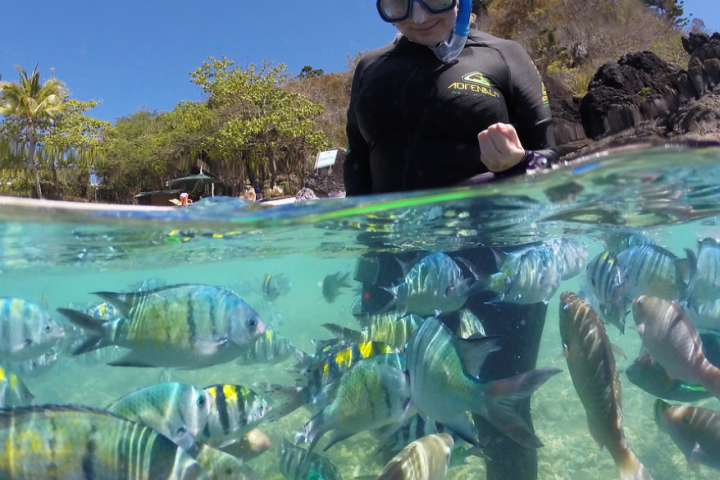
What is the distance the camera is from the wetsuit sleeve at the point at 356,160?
388 cm

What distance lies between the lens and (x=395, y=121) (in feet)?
11.5

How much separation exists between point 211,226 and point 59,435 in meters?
3.58

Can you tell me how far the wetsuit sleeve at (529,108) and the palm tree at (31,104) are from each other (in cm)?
4162

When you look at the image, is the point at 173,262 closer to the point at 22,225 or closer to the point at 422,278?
the point at 22,225

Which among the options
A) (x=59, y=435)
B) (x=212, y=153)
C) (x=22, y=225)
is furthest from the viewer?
(x=212, y=153)

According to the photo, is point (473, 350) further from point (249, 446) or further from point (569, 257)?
point (569, 257)

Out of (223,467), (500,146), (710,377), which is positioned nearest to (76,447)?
(223,467)

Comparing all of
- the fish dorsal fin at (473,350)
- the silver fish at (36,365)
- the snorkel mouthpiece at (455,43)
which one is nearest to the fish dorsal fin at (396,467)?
the fish dorsal fin at (473,350)

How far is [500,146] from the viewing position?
2744 mm

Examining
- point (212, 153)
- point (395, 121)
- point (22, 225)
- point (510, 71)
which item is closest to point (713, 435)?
point (510, 71)

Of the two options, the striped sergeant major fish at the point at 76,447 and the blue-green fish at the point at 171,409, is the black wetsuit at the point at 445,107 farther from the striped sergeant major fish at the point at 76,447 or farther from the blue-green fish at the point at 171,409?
the striped sergeant major fish at the point at 76,447

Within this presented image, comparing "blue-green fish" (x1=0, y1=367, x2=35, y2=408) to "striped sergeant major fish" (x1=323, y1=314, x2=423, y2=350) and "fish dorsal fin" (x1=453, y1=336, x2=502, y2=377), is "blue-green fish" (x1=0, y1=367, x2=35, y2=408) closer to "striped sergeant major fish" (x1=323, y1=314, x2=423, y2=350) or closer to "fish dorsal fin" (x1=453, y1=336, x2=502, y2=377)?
"striped sergeant major fish" (x1=323, y1=314, x2=423, y2=350)

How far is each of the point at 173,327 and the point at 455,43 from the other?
2.65 metres

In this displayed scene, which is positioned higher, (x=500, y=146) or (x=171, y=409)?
(x=500, y=146)
